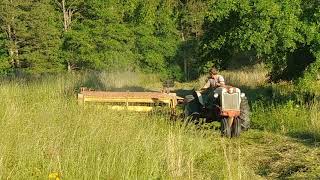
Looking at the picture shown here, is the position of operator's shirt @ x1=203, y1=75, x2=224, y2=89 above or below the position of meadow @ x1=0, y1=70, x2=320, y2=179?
above

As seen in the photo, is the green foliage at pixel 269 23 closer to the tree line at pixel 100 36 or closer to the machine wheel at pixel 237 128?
the machine wheel at pixel 237 128

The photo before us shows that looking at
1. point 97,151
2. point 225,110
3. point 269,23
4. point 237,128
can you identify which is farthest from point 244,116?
point 97,151

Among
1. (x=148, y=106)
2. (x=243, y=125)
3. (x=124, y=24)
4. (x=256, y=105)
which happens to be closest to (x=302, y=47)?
(x=256, y=105)

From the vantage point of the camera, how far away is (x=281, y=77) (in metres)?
14.5

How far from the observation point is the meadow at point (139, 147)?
5.37 meters

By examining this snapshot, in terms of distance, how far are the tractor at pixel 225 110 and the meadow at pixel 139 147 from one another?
0.71ft

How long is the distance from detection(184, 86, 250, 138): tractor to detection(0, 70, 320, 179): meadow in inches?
8.5

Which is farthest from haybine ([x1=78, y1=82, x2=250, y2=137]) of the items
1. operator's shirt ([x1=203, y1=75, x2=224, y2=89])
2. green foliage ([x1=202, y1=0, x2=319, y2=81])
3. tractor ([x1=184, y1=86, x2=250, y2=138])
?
green foliage ([x1=202, y1=0, x2=319, y2=81])

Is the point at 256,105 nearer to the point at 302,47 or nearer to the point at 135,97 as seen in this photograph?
the point at 302,47

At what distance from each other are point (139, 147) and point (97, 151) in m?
0.64

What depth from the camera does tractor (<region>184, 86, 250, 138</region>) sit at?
1003 cm

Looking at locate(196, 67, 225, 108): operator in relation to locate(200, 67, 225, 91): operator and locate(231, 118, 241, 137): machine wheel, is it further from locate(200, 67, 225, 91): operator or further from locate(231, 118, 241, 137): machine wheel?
locate(231, 118, 241, 137): machine wheel

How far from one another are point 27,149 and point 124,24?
102 feet

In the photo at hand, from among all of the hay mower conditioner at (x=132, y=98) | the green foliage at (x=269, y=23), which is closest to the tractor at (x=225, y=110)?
the hay mower conditioner at (x=132, y=98)
